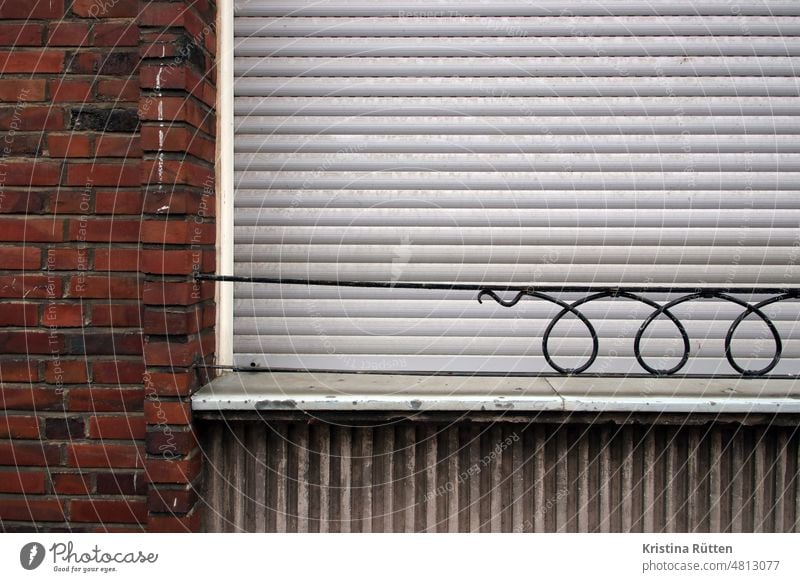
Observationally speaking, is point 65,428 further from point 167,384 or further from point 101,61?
point 101,61

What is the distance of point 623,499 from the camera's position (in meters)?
2.19

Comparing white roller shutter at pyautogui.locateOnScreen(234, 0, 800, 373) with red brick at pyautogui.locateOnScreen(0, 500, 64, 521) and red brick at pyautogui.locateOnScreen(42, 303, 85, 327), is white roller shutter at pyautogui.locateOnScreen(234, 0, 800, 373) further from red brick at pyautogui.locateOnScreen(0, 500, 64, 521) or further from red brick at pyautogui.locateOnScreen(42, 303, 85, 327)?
red brick at pyautogui.locateOnScreen(0, 500, 64, 521)

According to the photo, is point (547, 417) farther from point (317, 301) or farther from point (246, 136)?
point (246, 136)

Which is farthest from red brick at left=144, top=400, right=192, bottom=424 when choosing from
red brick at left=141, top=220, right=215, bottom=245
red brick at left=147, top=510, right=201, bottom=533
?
red brick at left=141, top=220, right=215, bottom=245

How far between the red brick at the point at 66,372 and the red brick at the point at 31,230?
467 mm

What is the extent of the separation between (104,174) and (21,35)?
2.00 feet

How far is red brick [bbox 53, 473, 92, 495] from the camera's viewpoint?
212cm

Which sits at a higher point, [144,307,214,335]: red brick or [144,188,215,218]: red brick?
[144,188,215,218]: red brick

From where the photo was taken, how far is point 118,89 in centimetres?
211

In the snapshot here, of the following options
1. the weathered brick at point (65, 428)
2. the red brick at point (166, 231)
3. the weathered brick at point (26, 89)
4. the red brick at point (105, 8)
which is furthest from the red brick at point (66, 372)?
the red brick at point (105, 8)

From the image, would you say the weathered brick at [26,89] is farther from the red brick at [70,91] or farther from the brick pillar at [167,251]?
the brick pillar at [167,251]

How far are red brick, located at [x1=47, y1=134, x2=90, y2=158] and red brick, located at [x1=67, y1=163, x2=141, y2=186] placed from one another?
0.15 ft

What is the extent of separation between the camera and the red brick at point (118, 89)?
2107 millimetres

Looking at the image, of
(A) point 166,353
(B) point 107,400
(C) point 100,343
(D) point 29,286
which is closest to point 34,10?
(D) point 29,286
